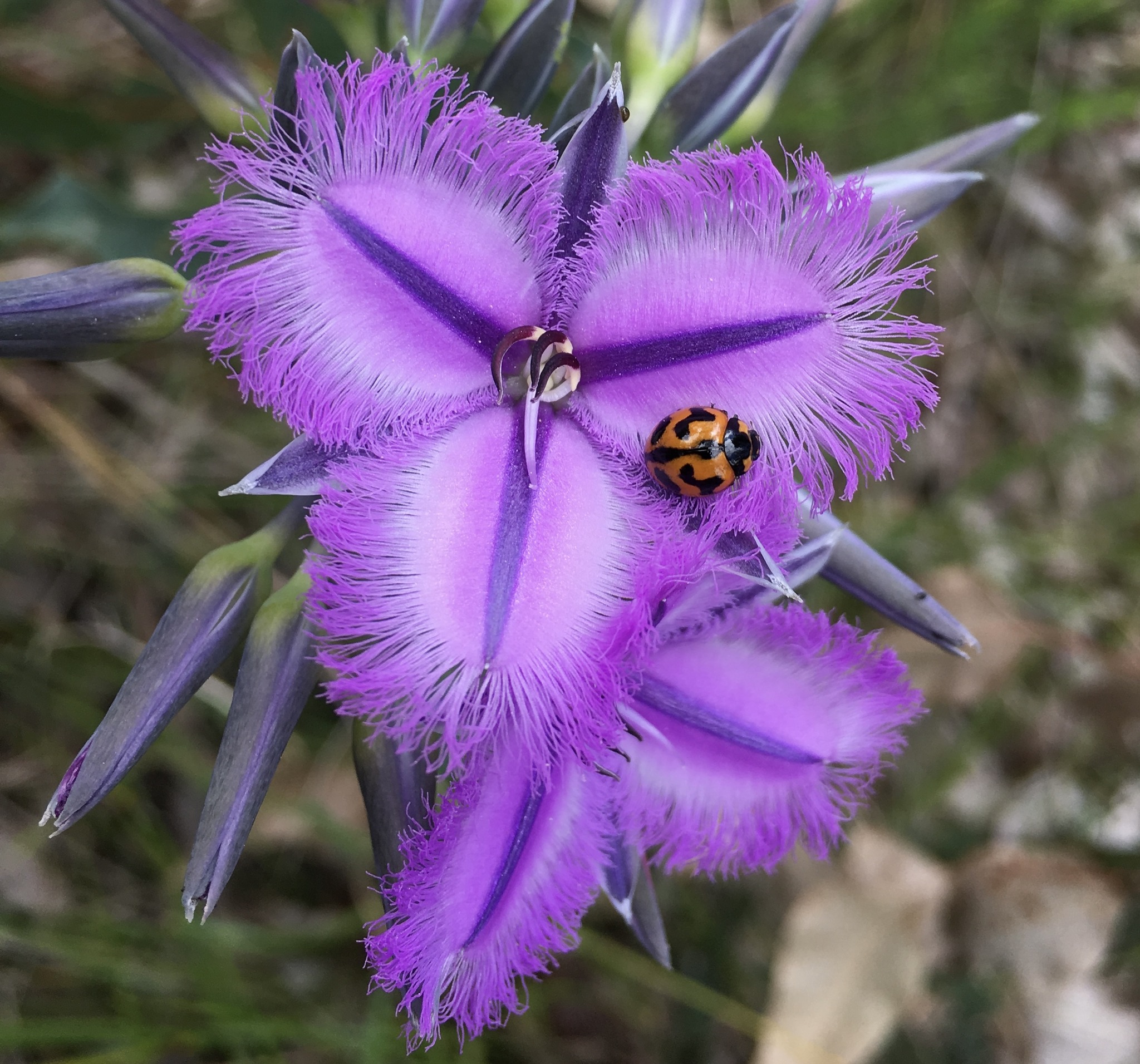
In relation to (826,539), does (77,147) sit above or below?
below

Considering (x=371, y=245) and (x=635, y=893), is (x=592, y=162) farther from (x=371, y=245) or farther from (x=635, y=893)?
(x=635, y=893)

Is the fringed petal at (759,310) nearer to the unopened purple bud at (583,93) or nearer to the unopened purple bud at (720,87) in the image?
the unopened purple bud at (583,93)

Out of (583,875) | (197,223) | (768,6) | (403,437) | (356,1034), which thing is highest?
(768,6)

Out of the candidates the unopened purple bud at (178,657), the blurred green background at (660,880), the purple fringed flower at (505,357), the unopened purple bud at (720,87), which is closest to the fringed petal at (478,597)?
the purple fringed flower at (505,357)

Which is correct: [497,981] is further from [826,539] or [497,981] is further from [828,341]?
[828,341]

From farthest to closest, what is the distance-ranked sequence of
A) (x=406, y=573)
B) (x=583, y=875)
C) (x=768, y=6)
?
1. (x=768, y=6)
2. (x=583, y=875)
3. (x=406, y=573)

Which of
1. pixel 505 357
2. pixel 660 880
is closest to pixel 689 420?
pixel 505 357

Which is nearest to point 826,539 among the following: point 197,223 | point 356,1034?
point 197,223
